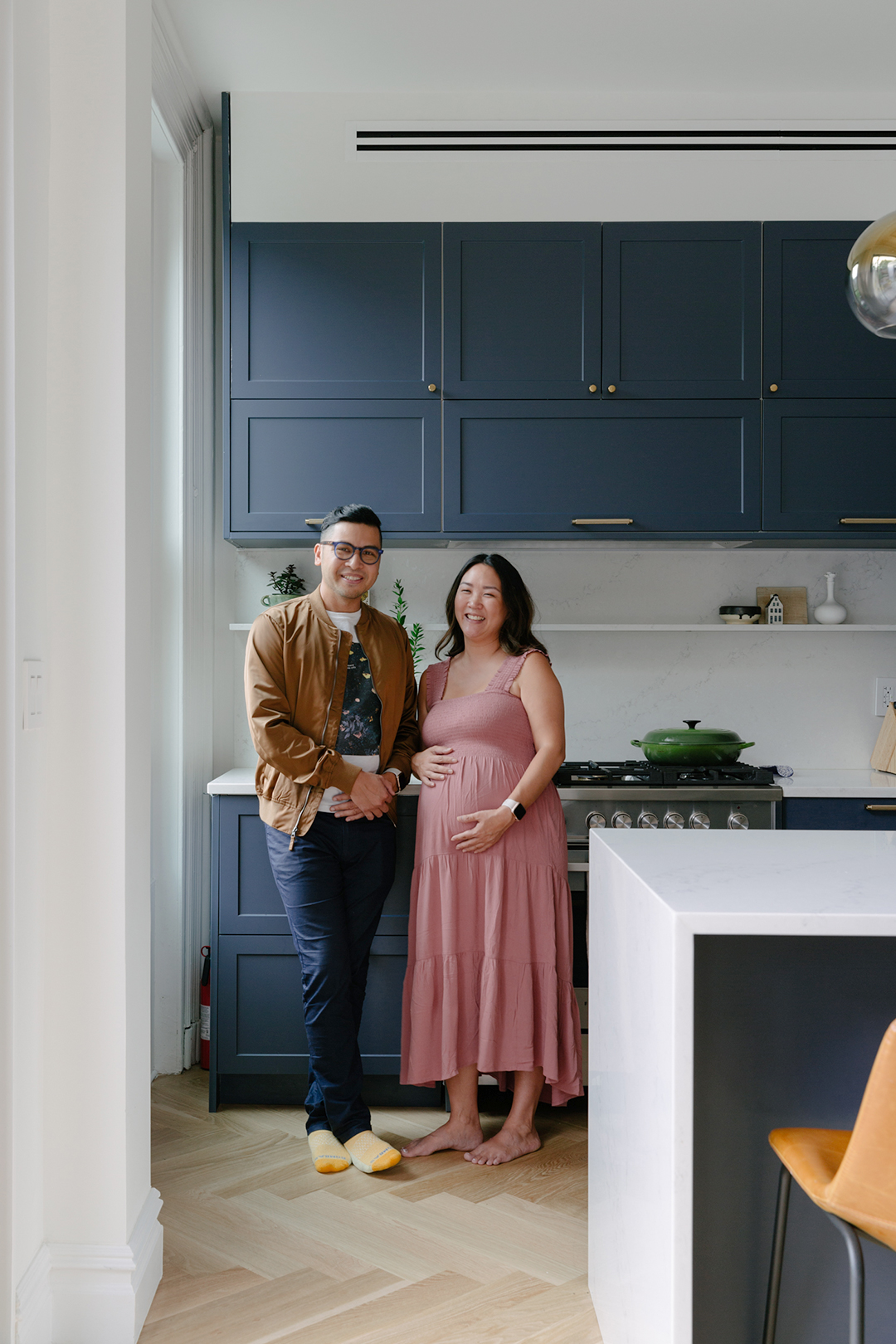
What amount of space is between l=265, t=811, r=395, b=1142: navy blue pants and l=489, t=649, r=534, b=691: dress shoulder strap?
479 millimetres

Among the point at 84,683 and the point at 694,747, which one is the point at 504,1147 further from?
the point at 84,683

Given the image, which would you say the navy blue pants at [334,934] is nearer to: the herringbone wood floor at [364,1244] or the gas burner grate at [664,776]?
the herringbone wood floor at [364,1244]

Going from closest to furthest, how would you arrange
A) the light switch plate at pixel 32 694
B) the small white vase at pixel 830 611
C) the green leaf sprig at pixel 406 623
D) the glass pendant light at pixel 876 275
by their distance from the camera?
the glass pendant light at pixel 876 275, the light switch plate at pixel 32 694, the green leaf sprig at pixel 406 623, the small white vase at pixel 830 611

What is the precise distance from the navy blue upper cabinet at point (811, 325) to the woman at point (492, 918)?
1.25 metres

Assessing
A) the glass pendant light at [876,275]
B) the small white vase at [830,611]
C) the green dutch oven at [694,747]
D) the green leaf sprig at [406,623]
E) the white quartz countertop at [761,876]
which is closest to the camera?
the white quartz countertop at [761,876]

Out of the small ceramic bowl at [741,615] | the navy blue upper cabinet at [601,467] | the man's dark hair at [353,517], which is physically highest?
the navy blue upper cabinet at [601,467]

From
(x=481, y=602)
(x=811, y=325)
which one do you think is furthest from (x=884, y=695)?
(x=481, y=602)

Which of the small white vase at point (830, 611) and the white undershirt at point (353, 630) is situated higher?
the small white vase at point (830, 611)

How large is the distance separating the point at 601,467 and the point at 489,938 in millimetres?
1474

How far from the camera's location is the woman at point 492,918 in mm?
2479

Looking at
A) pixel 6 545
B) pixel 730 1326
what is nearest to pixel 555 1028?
pixel 730 1326

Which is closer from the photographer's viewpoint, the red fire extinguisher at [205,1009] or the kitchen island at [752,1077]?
the kitchen island at [752,1077]

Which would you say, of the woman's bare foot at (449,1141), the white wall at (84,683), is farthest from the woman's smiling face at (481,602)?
the woman's bare foot at (449,1141)

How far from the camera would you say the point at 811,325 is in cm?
302
